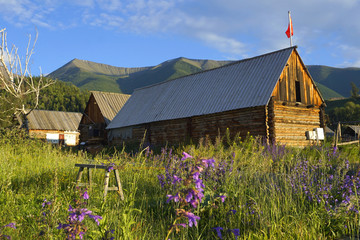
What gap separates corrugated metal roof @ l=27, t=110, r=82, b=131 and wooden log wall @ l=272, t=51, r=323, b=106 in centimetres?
3280

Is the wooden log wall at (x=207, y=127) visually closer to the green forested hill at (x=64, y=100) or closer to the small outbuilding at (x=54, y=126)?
the small outbuilding at (x=54, y=126)

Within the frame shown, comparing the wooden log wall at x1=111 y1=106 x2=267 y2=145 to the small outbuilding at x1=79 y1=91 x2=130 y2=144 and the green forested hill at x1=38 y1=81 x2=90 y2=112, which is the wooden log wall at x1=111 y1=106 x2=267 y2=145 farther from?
the green forested hill at x1=38 y1=81 x2=90 y2=112

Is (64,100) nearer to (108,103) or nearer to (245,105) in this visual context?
(108,103)

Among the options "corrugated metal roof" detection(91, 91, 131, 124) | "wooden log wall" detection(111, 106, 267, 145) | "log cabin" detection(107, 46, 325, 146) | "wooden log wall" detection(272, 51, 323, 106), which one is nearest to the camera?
"wooden log wall" detection(111, 106, 267, 145)

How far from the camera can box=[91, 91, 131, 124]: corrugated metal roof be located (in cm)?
3072

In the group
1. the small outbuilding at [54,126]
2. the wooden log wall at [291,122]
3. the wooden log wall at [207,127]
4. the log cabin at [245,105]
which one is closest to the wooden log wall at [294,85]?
the log cabin at [245,105]

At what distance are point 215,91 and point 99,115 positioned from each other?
15.4 metres

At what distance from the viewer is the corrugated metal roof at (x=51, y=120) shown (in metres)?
40.3

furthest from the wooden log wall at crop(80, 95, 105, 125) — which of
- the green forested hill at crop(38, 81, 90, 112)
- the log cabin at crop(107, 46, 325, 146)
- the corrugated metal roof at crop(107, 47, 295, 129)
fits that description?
→ the green forested hill at crop(38, 81, 90, 112)

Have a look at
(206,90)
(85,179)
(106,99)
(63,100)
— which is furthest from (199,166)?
(63,100)

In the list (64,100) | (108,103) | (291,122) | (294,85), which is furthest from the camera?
(64,100)

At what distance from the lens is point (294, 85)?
726 inches

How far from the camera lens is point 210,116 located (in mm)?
18750

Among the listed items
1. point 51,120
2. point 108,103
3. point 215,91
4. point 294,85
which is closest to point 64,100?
point 51,120
